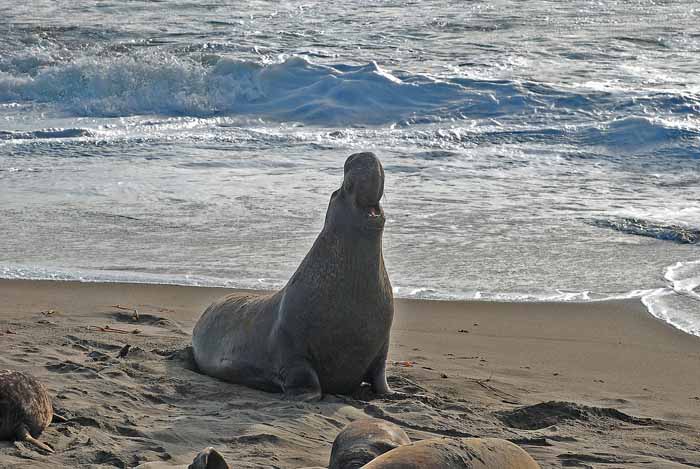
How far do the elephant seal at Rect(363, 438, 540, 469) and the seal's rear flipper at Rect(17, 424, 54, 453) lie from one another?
67.7 inches

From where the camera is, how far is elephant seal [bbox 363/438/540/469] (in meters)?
2.65

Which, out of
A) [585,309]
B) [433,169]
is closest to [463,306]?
[585,309]

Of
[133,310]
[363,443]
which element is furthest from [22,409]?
[133,310]

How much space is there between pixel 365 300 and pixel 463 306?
252cm

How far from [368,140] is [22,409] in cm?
1200

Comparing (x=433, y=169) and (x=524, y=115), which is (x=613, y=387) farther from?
(x=524, y=115)

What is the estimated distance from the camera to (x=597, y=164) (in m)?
14.0

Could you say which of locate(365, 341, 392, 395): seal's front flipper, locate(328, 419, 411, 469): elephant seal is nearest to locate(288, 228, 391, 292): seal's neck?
locate(365, 341, 392, 395): seal's front flipper

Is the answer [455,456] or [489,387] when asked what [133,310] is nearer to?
[489,387]

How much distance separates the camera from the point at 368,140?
1582 cm

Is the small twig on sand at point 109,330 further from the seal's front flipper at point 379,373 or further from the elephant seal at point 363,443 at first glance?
the elephant seal at point 363,443

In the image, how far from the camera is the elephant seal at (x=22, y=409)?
4047mm

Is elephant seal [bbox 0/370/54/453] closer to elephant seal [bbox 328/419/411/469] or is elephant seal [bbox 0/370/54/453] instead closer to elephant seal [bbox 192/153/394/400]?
elephant seal [bbox 328/419/411/469]

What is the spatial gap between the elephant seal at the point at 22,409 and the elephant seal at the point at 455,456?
69.4 inches
